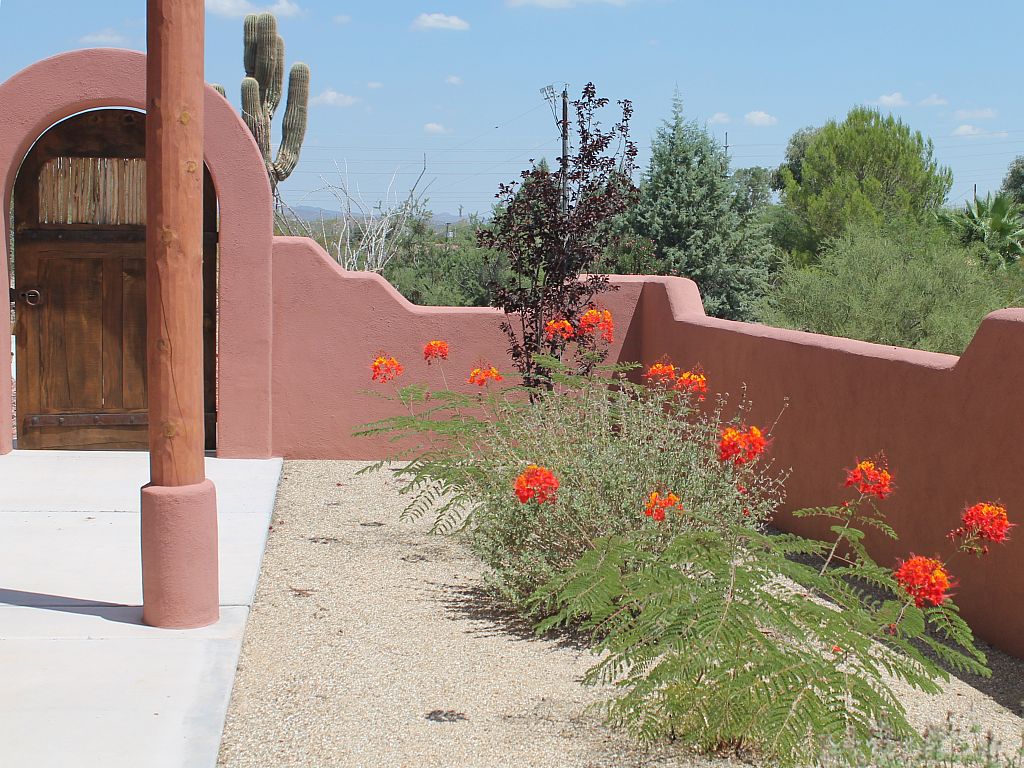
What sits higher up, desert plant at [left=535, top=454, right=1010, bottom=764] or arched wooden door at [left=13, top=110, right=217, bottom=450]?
arched wooden door at [left=13, top=110, right=217, bottom=450]

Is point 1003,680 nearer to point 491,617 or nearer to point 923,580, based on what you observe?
point 923,580

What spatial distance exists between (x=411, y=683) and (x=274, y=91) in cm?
1873

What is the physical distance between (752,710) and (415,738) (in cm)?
126

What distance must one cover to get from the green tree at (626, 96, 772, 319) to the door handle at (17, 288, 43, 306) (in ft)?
54.2

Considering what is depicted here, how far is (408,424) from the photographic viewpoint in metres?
7.29

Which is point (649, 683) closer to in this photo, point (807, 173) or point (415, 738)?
point (415, 738)

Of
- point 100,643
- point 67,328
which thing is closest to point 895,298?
point 67,328

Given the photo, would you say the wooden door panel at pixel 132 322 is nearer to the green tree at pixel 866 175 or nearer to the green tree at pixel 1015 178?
the green tree at pixel 866 175

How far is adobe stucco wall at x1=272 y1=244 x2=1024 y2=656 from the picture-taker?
221 inches

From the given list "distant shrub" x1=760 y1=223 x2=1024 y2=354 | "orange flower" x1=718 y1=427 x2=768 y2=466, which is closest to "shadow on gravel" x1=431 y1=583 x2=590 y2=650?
"orange flower" x1=718 y1=427 x2=768 y2=466

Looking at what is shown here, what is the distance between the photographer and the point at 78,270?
367 inches

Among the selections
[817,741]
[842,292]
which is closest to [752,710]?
[817,741]

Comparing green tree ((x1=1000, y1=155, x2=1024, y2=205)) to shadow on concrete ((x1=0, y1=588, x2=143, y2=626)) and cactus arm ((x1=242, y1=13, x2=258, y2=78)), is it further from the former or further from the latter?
shadow on concrete ((x1=0, y1=588, x2=143, y2=626))

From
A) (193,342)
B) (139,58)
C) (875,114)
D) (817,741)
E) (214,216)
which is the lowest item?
(817,741)
